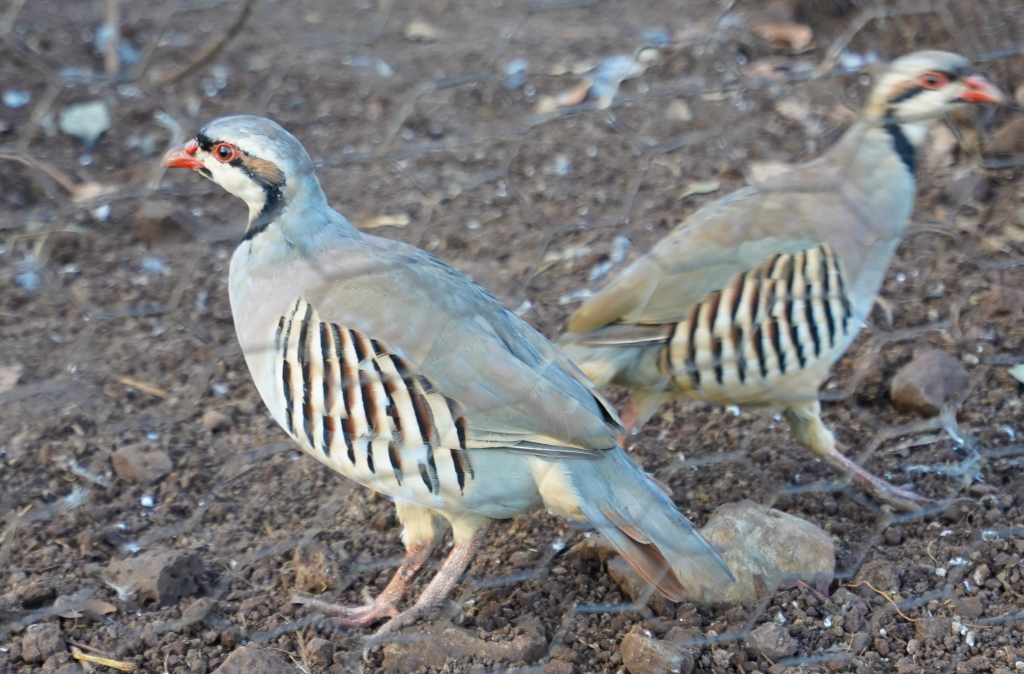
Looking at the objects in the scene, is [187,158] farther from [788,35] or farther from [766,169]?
[788,35]

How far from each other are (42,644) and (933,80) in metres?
2.47

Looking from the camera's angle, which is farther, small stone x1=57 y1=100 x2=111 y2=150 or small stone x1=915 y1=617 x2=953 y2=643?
small stone x1=57 y1=100 x2=111 y2=150

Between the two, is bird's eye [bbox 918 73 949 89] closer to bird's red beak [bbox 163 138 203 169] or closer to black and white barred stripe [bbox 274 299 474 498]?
black and white barred stripe [bbox 274 299 474 498]

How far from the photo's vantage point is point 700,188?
3.78 metres

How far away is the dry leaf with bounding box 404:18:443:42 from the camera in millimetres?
4895

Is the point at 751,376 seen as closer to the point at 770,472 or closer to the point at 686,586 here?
the point at 770,472

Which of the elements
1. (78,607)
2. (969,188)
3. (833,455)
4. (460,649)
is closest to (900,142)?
(833,455)

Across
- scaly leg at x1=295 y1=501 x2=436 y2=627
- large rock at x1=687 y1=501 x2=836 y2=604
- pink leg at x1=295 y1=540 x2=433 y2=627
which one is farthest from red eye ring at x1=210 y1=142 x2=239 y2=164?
large rock at x1=687 y1=501 x2=836 y2=604

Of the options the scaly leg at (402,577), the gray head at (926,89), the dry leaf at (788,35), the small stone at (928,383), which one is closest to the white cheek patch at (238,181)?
the scaly leg at (402,577)

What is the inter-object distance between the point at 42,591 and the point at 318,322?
824 millimetres

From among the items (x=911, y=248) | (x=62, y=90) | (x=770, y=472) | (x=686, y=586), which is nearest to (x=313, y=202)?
(x=686, y=586)

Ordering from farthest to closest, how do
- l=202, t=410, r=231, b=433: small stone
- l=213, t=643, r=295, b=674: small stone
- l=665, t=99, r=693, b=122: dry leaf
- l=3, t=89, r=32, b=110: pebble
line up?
l=665, t=99, r=693, b=122: dry leaf, l=3, t=89, r=32, b=110: pebble, l=202, t=410, r=231, b=433: small stone, l=213, t=643, r=295, b=674: small stone

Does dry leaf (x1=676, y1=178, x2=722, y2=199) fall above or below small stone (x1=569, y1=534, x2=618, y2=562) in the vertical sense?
below

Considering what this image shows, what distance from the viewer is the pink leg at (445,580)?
2166 mm
